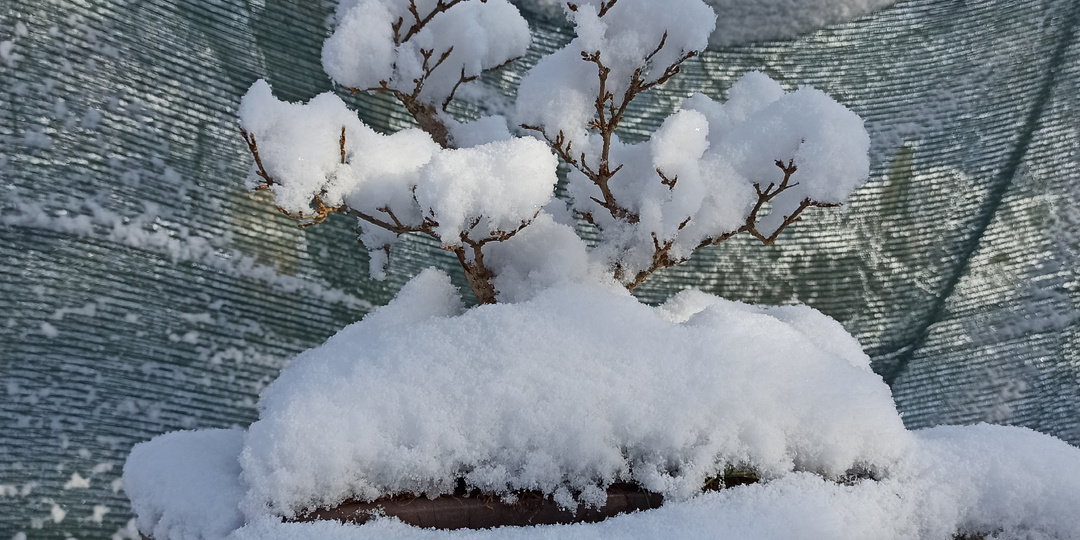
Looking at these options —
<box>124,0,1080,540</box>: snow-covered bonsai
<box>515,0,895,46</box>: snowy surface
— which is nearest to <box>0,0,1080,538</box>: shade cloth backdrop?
<box>515,0,895,46</box>: snowy surface

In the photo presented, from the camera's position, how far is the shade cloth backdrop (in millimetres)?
1144

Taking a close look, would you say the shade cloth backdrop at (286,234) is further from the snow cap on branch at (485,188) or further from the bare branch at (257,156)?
the snow cap on branch at (485,188)

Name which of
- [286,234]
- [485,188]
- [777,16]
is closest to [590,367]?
[485,188]

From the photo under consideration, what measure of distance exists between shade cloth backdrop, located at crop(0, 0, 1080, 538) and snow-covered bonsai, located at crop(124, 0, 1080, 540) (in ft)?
1.35

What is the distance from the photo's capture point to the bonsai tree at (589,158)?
77 centimetres

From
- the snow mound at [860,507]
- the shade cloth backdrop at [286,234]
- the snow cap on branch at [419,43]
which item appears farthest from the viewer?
the shade cloth backdrop at [286,234]

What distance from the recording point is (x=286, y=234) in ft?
4.55

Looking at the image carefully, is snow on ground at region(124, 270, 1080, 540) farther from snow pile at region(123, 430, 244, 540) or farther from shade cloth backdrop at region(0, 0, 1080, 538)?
shade cloth backdrop at region(0, 0, 1080, 538)

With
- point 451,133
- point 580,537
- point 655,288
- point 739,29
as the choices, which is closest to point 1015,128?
point 739,29

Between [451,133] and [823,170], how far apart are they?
1.41 feet

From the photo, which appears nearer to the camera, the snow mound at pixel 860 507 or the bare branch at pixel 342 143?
the snow mound at pixel 860 507

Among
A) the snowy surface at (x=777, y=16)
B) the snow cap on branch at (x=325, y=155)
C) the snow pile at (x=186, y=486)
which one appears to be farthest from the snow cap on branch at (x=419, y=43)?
the snowy surface at (x=777, y=16)

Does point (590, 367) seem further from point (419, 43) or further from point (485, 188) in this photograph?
point (419, 43)

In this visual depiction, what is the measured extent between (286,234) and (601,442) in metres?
0.85
